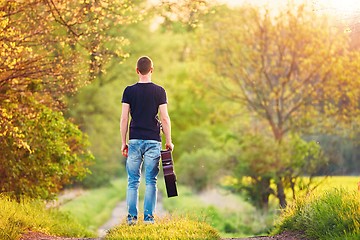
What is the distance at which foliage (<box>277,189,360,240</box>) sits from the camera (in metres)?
9.93

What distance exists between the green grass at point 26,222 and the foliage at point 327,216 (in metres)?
4.00

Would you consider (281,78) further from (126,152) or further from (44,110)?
(126,152)

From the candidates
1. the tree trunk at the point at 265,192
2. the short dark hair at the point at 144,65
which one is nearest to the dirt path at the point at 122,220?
the short dark hair at the point at 144,65

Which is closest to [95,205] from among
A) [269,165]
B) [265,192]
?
[265,192]

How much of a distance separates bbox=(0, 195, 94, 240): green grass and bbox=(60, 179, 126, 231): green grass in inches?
329

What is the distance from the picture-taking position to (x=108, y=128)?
38.3m

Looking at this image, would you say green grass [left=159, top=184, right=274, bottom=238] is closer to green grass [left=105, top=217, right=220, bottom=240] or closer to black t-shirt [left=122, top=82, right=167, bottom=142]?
green grass [left=105, top=217, right=220, bottom=240]

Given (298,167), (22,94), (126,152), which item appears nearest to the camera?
(126,152)

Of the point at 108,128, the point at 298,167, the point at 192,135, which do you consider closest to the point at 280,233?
the point at 298,167

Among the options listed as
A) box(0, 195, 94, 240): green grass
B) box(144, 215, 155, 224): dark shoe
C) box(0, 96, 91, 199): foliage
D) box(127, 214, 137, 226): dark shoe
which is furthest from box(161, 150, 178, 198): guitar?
box(0, 96, 91, 199): foliage

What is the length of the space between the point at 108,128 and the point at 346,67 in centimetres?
1272

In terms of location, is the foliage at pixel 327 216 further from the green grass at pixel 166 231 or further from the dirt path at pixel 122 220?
the green grass at pixel 166 231

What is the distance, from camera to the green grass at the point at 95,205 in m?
29.1

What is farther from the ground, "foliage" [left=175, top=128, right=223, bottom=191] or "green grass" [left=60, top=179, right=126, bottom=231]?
"foliage" [left=175, top=128, right=223, bottom=191]
